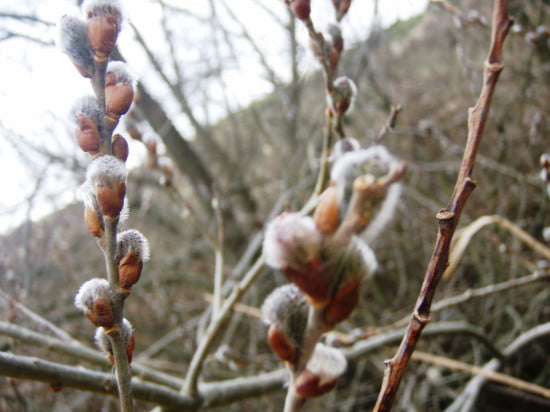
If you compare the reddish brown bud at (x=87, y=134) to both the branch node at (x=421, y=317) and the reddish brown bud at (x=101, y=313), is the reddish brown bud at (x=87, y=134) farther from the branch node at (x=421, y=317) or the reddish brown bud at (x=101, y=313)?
the branch node at (x=421, y=317)

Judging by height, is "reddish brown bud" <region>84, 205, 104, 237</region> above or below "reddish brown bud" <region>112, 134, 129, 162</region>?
below

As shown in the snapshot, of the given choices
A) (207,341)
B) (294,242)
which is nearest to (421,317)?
(294,242)

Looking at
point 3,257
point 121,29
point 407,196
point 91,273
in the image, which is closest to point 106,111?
point 121,29

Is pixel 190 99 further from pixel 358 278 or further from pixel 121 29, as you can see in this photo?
pixel 358 278

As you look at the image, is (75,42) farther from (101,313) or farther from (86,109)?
(101,313)

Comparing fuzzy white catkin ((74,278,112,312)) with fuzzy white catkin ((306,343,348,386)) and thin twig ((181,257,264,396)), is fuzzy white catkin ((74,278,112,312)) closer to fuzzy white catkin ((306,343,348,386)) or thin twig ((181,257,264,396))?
fuzzy white catkin ((306,343,348,386))

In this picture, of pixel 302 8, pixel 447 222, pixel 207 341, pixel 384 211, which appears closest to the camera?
pixel 384 211

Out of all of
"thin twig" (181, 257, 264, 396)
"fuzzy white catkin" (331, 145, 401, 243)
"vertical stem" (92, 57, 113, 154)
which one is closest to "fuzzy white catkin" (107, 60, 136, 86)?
"vertical stem" (92, 57, 113, 154)
